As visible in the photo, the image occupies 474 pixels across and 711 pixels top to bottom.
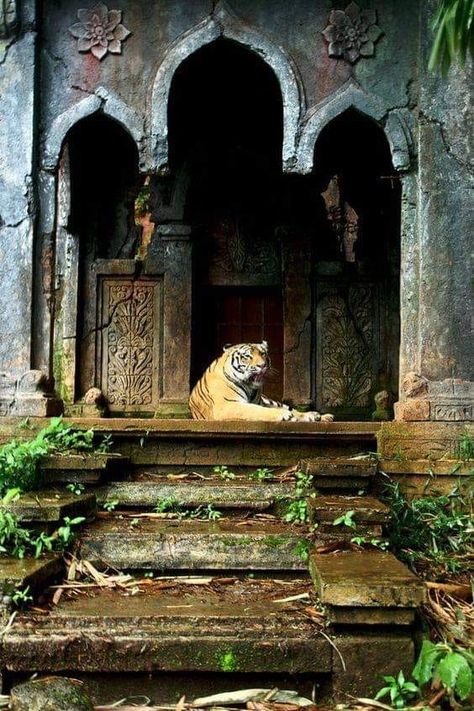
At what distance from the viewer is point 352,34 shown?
20.3 feet

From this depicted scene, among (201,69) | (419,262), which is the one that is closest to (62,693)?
(419,262)

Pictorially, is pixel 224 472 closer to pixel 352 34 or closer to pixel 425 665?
pixel 425 665

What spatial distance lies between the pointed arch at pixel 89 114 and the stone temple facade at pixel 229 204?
0.04ft

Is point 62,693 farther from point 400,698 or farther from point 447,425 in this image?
point 447,425

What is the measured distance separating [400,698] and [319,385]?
5.71 m

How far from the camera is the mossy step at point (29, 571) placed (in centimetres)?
347

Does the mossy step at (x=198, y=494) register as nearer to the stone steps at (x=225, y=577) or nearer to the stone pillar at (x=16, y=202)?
the stone steps at (x=225, y=577)

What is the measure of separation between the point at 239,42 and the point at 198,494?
11.7ft

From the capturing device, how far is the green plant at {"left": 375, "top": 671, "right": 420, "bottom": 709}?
10.2 feet

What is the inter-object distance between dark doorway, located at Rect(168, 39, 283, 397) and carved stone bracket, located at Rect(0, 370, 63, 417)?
3022mm

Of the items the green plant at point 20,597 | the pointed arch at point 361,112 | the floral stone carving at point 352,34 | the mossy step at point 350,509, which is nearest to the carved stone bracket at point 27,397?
the mossy step at point 350,509

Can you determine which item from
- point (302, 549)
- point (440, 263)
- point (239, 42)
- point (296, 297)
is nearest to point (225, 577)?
point (302, 549)

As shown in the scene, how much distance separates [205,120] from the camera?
877cm

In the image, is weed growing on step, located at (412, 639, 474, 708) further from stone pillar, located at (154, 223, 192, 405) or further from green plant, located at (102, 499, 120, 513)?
stone pillar, located at (154, 223, 192, 405)
